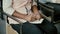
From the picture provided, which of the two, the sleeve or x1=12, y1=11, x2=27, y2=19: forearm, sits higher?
the sleeve

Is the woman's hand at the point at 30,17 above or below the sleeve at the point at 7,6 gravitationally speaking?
below

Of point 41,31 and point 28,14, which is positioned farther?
point 28,14

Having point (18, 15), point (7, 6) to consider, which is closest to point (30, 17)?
Result: point (18, 15)

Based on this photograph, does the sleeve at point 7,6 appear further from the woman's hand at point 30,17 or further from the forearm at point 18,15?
the woman's hand at point 30,17

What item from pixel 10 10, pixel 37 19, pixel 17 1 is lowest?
pixel 37 19

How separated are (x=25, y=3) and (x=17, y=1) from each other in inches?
6.2

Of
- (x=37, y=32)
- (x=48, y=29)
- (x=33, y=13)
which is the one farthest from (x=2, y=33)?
(x=33, y=13)

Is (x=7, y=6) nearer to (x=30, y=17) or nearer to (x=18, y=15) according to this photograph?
(x=18, y=15)

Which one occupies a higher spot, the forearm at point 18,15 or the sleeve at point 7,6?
the sleeve at point 7,6

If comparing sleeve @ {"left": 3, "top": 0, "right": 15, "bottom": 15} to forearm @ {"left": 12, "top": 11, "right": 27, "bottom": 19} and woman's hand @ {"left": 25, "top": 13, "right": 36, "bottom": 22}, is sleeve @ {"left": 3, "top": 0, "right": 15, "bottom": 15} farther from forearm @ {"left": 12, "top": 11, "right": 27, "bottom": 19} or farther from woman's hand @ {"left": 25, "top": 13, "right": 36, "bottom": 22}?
woman's hand @ {"left": 25, "top": 13, "right": 36, "bottom": 22}

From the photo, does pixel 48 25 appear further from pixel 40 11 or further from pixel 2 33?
pixel 40 11

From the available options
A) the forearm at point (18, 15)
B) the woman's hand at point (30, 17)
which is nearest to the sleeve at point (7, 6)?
the forearm at point (18, 15)

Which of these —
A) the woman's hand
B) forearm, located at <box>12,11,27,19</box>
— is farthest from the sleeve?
the woman's hand

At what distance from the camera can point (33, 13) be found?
2.43 meters
